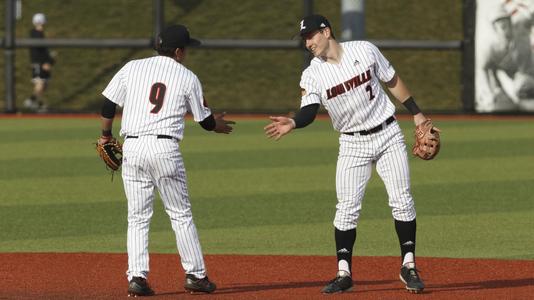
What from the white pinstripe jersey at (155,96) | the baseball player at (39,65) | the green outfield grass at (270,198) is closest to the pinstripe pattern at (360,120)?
the white pinstripe jersey at (155,96)

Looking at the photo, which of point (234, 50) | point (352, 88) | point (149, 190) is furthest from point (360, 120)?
point (234, 50)

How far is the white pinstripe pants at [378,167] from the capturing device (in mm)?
7934

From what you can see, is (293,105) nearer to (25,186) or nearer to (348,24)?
(348,24)

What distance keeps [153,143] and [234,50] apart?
22.5m

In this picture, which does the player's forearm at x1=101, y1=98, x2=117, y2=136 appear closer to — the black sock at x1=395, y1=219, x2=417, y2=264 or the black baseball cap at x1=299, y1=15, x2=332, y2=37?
the black baseball cap at x1=299, y1=15, x2=332, y2=37

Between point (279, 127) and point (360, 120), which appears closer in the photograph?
point (279, 127)

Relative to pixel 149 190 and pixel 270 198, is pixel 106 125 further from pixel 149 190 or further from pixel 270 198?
pixel 270 198

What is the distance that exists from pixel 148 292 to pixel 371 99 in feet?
5.79

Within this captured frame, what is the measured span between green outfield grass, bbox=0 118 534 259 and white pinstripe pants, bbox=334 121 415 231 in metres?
1.98

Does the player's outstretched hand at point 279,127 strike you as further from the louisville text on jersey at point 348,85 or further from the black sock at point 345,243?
the black sock at point 345,243

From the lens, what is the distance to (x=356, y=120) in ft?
26.0

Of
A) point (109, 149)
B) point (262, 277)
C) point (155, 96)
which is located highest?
point (155, 96)

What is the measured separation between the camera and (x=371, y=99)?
795 cm

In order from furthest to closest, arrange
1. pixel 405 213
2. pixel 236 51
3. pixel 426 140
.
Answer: pixel 236 51
pixel 426 140
pixel 405 213
